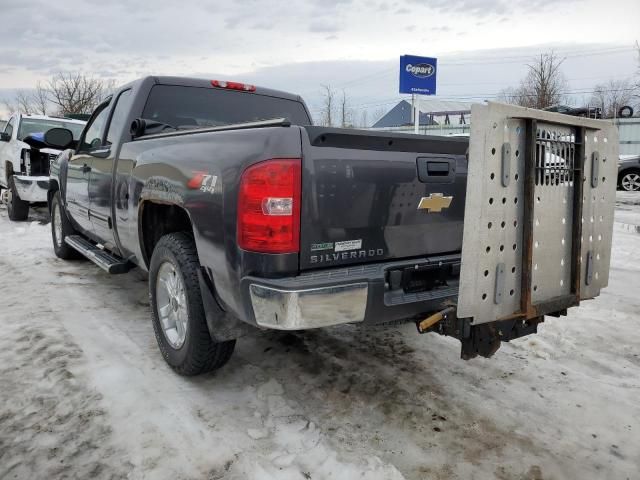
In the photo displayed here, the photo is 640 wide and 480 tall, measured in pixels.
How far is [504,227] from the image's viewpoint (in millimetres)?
2420

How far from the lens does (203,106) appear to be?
439cm

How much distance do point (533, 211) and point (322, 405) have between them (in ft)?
5.10

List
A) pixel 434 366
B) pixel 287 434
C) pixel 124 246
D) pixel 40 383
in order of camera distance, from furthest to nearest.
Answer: pixel 124 246, pixel 434 366, pixel 40 383, pixel 287 434

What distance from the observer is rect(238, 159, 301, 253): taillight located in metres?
2.37

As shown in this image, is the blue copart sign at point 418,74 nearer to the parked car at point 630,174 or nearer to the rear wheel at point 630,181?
the parked car at point 630,174

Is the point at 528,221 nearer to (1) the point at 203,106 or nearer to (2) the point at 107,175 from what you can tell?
(1) the point at 203,106

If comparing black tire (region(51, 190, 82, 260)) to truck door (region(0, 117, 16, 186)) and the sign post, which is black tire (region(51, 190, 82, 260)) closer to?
truck door (region(0, 117, 16, 186))

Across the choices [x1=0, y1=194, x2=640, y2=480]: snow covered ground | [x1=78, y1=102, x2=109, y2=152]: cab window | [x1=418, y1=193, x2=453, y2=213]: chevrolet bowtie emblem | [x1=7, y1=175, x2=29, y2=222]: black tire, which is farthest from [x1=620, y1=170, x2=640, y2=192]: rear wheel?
[x1=7, y1=175, x2=29, y2=222]: black tire

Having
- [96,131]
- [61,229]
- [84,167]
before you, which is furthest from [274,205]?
[61,229]

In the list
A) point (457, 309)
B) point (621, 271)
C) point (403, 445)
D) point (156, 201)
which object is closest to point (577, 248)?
point (457, 309)

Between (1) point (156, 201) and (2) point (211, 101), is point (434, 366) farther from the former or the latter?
(2) point (211, 101)

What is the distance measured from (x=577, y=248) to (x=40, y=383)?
126 inches

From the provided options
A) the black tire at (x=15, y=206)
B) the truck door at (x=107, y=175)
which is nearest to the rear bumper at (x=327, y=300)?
the truck door at (x=107, y=175)

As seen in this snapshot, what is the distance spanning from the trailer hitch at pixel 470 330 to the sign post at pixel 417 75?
30.8 feet
